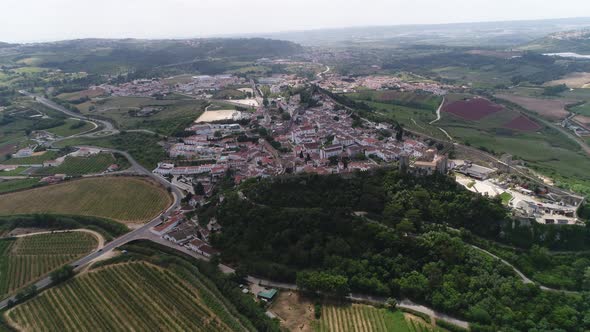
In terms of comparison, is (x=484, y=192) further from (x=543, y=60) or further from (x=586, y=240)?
(x=543, y=60)

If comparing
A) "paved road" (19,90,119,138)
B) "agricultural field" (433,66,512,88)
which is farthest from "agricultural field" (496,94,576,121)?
"paved road" (19,90,119,138)

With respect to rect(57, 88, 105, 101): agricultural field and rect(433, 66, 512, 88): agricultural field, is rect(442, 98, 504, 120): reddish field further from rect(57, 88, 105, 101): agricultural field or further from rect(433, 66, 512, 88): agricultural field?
rect(57, 88, 105, 101): agricultural field

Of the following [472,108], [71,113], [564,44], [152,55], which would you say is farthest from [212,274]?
[564,44]

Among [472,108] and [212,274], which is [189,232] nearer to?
[212,274]

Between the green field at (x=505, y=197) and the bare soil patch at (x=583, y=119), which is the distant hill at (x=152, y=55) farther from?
the green field at (x=505, y=197)

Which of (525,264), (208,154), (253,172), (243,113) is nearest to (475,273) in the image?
(525,264)

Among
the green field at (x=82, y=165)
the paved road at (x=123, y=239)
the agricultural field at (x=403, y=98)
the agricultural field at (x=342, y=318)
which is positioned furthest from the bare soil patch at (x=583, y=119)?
the green field at (x=82, y=165)
